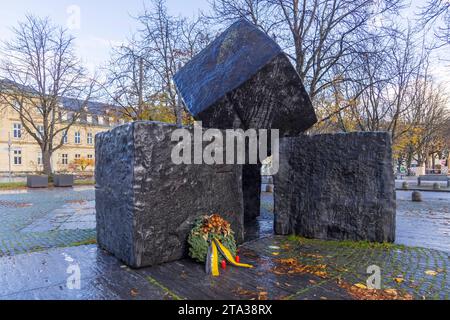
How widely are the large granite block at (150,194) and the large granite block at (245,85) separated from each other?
3.42 ft

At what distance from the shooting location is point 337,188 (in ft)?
17.2

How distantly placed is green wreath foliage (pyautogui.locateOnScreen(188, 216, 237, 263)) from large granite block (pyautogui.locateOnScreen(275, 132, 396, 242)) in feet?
6.17

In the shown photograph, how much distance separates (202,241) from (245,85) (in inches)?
100

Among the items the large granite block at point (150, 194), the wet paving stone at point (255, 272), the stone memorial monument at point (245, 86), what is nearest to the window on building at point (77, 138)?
the wet paving stone at point (255, 272)

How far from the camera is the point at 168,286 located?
318 centimetres

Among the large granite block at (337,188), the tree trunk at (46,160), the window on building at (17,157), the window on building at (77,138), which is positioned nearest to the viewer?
the large granite block at (337,188)

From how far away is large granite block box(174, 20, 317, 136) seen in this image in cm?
465

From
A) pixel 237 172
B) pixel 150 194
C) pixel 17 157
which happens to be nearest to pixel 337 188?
pixel 237 172

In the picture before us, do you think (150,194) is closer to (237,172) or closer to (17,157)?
(237,172)

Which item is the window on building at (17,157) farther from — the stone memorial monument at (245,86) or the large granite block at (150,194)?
the large granite block at (150,194)

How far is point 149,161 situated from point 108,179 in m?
1.06

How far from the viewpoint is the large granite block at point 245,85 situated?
4.65 meters
